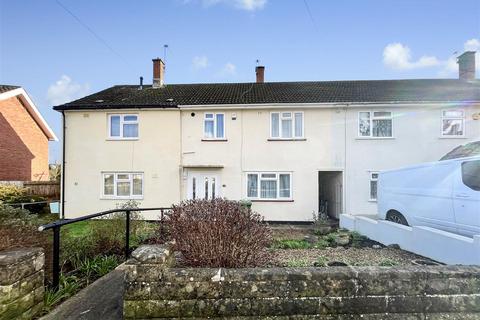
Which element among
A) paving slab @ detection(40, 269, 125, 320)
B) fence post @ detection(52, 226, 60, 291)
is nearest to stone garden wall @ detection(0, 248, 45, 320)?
paving slab @ detection(40, 269, 125, 320)

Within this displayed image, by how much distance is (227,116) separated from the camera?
14961 mm

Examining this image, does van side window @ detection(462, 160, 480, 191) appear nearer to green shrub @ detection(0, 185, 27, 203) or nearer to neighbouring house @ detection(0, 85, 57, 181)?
green shrub @ detection(0, 185, 27, 203)

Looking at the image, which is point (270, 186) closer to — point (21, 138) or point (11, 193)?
point (11, 193)

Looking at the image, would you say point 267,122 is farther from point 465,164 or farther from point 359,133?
point 465,164

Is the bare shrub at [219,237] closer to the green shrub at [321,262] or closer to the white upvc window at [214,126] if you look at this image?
the green shrub at [321,262]

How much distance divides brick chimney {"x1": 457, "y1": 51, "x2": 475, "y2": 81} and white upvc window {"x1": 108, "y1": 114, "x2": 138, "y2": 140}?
17.7 meters

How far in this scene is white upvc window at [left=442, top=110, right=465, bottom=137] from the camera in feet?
46.4

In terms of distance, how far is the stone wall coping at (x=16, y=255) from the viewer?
275 cm

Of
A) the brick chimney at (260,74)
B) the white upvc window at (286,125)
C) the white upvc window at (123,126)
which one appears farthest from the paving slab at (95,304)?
the brick chimney at (260,74)

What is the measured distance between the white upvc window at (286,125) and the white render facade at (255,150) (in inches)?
1.8

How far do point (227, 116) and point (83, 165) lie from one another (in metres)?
7.10

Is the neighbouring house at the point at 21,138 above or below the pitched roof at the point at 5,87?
below

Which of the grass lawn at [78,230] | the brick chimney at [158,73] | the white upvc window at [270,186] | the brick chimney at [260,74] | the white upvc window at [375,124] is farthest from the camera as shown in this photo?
the brick chimney at [260,74]

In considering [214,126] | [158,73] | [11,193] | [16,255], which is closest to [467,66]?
[214,126]
